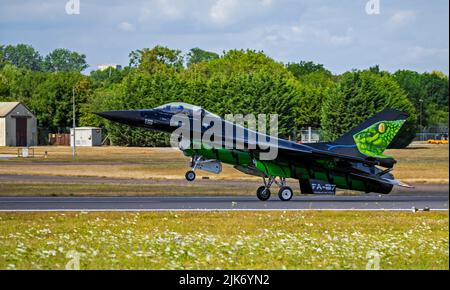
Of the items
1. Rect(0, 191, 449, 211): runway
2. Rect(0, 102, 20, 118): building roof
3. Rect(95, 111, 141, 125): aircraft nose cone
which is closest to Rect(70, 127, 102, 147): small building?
Rect(0, 102, 20, 118): building roof

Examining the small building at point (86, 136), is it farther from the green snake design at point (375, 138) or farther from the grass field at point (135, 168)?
the green snake design at point (375, 138)

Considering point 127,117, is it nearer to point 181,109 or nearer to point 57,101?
point 181,109

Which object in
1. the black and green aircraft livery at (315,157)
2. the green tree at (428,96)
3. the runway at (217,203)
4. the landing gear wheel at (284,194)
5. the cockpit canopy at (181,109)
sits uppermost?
the green tree at (428,96)

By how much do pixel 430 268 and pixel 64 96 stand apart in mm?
102239

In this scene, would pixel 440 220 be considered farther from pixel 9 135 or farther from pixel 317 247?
pixel 9 135

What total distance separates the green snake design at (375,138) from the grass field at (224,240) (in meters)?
6.17

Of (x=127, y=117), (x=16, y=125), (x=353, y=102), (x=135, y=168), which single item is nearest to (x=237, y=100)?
(x=353, y=102)

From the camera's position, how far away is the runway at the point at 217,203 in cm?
2905

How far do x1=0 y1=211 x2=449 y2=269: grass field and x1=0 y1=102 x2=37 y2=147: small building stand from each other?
7528 centimetres

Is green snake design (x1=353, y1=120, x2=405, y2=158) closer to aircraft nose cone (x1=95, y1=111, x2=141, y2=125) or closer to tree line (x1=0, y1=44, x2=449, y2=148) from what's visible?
aircraft nose cone (x1=95, y1=111, x2=141, y2=125)

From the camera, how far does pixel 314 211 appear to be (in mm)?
27859

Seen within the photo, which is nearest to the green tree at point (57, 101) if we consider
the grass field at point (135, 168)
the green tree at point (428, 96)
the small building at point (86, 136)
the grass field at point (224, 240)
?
the small building at point (86, 136)

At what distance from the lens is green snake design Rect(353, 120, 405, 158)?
108 feet
